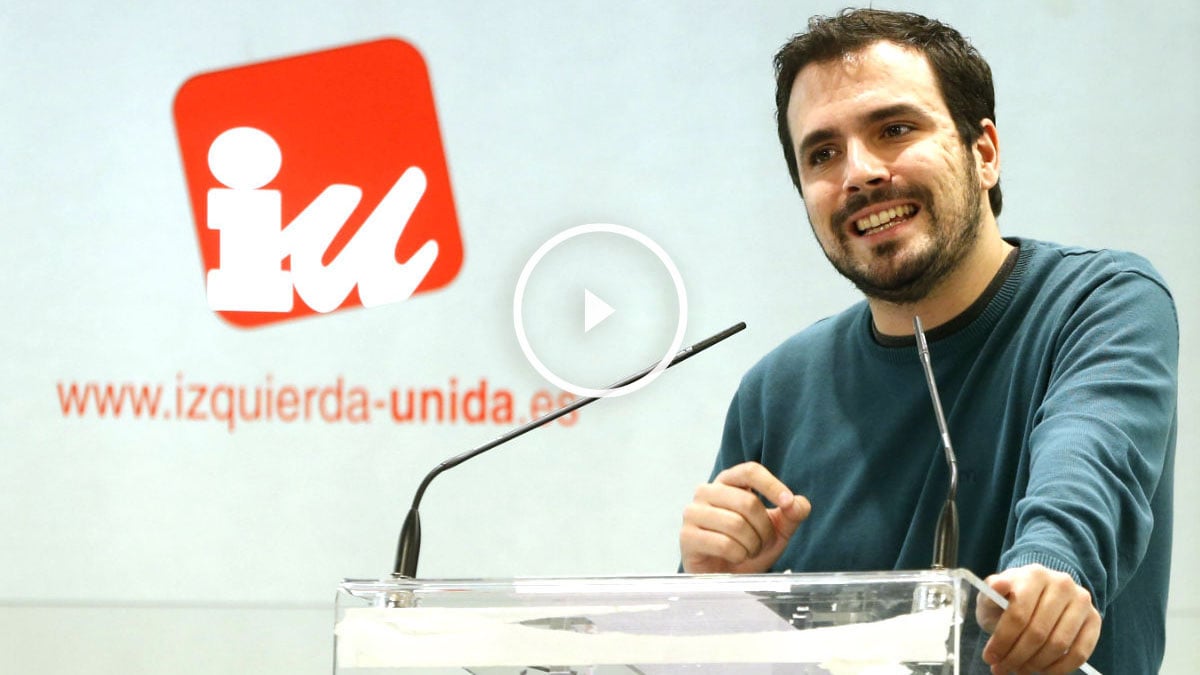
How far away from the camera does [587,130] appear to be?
2.89 metres

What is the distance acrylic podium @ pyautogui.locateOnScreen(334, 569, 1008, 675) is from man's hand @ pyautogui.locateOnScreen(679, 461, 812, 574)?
449 millimetres

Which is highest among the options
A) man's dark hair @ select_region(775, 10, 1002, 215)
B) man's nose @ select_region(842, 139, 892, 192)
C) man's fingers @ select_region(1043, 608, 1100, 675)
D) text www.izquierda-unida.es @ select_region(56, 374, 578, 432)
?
man's dark hair @ select_region(775, 10, 1002, 215)

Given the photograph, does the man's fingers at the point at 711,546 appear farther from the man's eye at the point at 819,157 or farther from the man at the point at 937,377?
the man's eye at the point at 819,157

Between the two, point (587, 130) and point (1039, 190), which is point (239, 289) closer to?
point (587, 130)

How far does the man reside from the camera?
1.23 meters

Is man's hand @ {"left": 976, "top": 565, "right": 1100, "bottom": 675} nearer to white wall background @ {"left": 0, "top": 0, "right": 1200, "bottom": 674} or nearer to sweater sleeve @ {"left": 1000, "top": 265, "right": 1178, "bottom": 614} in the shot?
sweater sleeve @ {"left": 1000, "top": 265, "right": 1178, "bottom": 614}

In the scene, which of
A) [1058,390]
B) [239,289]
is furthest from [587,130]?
[1058,390]

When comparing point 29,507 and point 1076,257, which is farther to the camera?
point 29,507

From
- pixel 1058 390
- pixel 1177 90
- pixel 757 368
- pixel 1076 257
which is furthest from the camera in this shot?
pixel 1177 90

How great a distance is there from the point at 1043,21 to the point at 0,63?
2.22m

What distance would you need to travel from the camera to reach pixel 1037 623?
2.96ft

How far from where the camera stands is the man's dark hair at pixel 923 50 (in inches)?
67.6

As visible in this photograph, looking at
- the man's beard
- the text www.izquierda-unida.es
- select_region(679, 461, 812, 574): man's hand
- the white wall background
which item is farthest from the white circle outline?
select_region(679, 461, 812, 574): man's hand

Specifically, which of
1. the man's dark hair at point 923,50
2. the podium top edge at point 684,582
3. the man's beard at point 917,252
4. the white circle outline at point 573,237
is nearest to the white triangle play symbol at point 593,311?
the white circle outline at point 573,237
